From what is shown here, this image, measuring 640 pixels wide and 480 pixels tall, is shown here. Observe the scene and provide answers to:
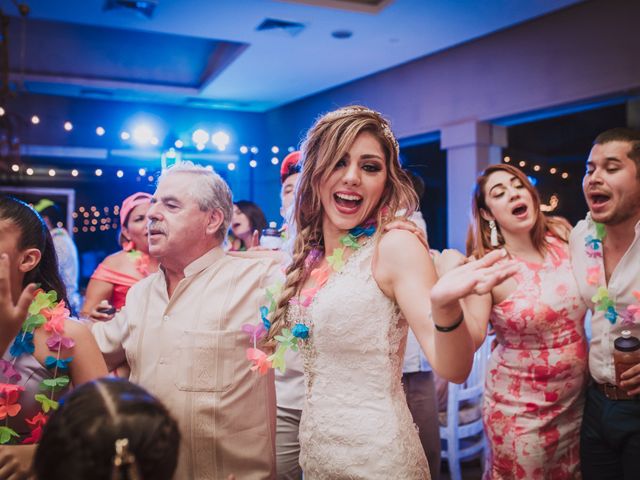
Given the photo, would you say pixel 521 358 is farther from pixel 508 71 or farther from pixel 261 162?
pixel 261 162

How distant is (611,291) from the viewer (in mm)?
2189

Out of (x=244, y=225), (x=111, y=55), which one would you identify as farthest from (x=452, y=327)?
(x=111, y=55)

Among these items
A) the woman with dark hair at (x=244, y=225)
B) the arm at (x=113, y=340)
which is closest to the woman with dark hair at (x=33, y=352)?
the arm at (x=113, y=340)

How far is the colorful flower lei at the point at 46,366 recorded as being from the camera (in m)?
1.60

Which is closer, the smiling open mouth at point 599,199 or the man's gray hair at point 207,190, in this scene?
the man's gray hair at point 207,190

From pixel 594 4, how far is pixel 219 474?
5.15m

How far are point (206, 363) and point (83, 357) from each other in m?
0.35

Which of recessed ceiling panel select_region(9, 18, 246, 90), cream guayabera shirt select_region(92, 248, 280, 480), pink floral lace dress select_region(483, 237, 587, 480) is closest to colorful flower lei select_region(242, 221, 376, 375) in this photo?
cream guayabera shirt select_region(92, 248, 280, 480)

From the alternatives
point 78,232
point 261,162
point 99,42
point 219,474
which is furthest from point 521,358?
point 78,232

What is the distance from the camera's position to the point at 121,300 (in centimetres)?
327

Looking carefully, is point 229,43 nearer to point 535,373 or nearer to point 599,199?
A: point 599,199

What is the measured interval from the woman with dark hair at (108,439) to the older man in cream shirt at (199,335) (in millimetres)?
887

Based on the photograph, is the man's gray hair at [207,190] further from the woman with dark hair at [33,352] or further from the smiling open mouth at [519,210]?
the smiling open mouth at [519,210]

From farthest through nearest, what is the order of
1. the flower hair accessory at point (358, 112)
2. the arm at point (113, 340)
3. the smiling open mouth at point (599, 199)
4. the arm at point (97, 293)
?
1. the arm at point (97, 293)
2. the smiling open mouth at point (599, 199)
3. the arm at point (113, 340)
4. the flower hair accessory at point (358, 112)
